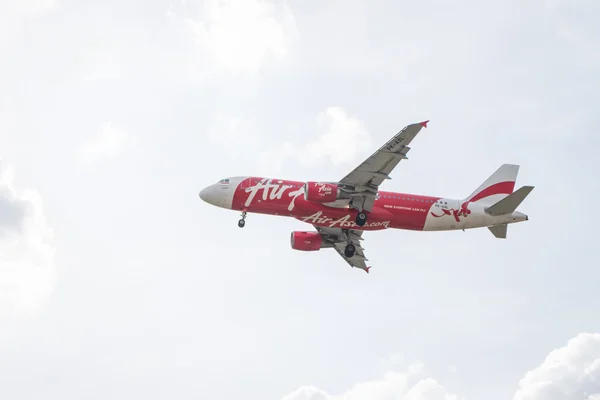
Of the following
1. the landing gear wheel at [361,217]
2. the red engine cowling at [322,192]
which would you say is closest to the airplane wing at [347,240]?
the landing gear wheel at [361,217]

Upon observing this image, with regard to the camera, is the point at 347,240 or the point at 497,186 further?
the point at 347,240

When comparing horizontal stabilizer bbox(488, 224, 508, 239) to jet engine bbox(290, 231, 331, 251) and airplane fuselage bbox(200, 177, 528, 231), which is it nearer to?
airplane fuselage bbox(200, 177, 528, 231)

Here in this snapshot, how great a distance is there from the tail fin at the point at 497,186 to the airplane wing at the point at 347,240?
10.7 metres

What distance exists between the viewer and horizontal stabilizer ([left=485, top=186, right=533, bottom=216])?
214 feet

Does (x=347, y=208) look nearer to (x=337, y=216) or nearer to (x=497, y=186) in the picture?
(x=337, y=216)

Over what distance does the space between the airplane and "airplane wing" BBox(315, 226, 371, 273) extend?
185 inches

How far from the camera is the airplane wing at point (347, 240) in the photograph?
74.8 meters

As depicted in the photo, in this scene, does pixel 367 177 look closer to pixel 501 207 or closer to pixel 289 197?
pixel 289 197

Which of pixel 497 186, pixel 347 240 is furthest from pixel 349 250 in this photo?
pixel 497 186

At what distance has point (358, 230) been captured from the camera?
244ft

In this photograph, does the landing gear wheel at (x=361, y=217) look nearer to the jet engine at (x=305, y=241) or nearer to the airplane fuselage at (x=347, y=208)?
the airplane fuselage at (x=347, y=208)

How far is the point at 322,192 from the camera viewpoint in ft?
212

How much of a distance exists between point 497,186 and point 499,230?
4.19m

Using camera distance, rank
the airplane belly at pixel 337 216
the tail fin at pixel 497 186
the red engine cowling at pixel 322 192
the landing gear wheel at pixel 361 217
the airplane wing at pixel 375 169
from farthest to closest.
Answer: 1. the tail fin at pixel 497 186
2. the landing gear wheel at pixel 361 217
3. the airplane belly at pixel 337 216
4. the red engine cowling at pixel 322 192
5. the airplane wing at pixel 375 169
